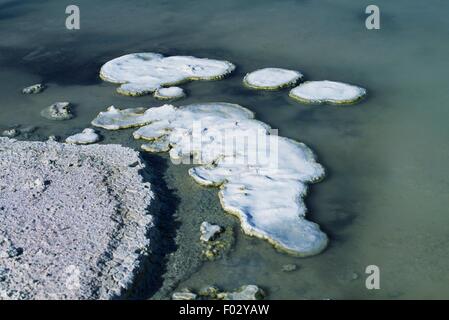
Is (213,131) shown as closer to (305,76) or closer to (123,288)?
(305,76)

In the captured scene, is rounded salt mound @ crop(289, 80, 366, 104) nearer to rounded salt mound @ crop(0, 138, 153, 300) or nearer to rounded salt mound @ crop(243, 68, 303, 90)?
rounded salt mound @ crop(243, 68, 303, 90)

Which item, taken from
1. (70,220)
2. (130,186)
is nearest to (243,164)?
(130,186)

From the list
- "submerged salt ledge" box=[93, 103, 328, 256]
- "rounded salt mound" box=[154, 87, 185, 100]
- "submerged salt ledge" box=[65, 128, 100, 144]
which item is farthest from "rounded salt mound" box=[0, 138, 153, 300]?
"rounded salt mound" box=[154, 87, 185, 100]

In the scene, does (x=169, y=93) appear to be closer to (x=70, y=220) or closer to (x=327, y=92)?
(x=327, y=92)

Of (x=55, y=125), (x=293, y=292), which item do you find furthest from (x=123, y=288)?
(x=55, y=125)

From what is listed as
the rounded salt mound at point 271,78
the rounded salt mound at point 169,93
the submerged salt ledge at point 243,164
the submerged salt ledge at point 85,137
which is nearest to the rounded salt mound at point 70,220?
the submerged salt ledge at point 85,137
